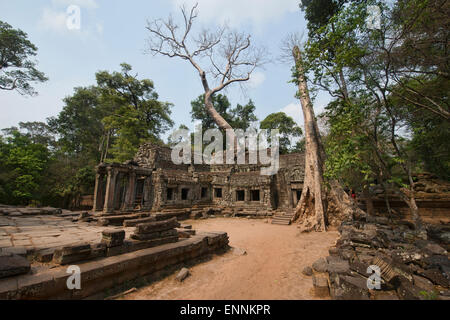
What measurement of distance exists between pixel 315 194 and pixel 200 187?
1012cm

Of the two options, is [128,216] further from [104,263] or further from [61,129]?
[61,129]

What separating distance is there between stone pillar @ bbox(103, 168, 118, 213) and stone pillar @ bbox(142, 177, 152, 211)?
2673mm

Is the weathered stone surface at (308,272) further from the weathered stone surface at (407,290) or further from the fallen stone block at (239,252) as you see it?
the fallen stone block at (239,252)

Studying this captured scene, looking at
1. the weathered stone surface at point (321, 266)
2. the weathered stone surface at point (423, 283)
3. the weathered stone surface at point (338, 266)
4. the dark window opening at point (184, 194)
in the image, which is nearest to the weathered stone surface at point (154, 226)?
the weathered stone surface at point (321, 266)

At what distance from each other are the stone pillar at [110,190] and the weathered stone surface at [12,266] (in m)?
9.24

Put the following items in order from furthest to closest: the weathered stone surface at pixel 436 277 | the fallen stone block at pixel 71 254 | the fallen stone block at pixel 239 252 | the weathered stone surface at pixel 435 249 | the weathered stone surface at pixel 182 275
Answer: the fallen stone block at pixel 239 252 → the weathered stone surface at pixel 435 249 → the weathered stone surface at pixel 182 275 → the fallen stone block at pixel 71 254 → the weathered stone surface at pixel 436 277

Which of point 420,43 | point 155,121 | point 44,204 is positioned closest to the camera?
point 420,43

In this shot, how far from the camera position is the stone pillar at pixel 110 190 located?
36.6ft

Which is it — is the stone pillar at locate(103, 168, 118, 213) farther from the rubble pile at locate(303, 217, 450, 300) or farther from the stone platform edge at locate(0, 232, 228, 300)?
the rubble pile at locate(303, 217, 450, 300)

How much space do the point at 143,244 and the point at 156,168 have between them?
38.3ft

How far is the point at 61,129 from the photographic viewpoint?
79.0 feet
